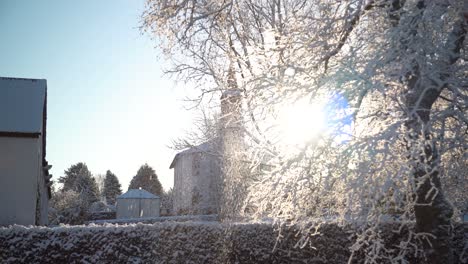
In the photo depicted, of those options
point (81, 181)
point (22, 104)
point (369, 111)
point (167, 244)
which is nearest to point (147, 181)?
point (81, 181)

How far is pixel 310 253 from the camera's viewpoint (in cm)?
1100

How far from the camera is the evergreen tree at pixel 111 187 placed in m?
57.3

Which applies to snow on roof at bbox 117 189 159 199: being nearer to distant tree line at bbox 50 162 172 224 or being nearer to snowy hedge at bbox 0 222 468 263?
distant tree line at bbox 50 162 172 224

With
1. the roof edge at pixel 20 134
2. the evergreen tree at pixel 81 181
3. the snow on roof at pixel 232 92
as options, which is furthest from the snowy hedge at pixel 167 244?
the evergreen tree at pixel 81 181

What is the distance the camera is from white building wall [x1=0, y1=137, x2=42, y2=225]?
1697 centimetres

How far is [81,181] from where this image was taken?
51781mm

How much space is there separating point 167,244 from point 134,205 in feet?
87.2

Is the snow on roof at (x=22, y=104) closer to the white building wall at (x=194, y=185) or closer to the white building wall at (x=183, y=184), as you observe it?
the white building wall at (x=194, y=185)

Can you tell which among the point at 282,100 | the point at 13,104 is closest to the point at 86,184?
the point at 13,104

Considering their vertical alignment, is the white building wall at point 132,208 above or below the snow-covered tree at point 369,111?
below

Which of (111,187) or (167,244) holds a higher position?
(111,187)

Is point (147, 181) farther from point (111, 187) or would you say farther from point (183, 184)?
point (111, 187)

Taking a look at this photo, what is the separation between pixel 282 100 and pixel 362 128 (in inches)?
48.5

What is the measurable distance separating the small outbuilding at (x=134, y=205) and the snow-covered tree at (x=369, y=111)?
3065 centimetres
